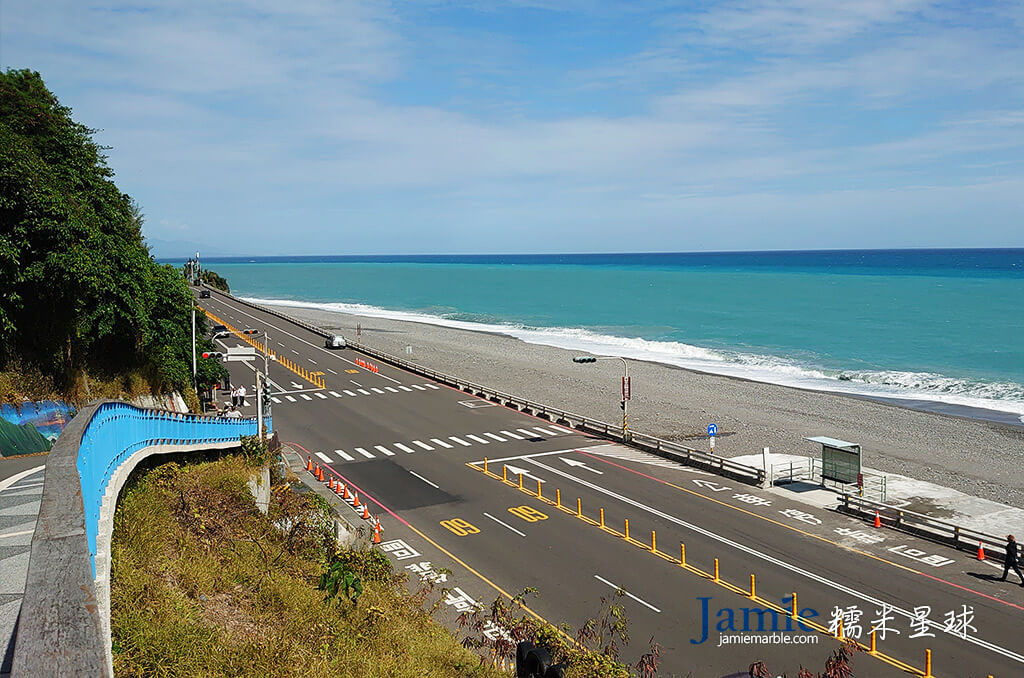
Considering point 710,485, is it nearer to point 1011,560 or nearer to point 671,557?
point 671,557

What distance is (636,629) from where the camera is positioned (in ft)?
63.4

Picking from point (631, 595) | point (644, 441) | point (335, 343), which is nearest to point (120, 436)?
point (631, 595)

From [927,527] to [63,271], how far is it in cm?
3188

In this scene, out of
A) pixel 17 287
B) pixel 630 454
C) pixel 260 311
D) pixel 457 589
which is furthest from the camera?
pixel 260 311

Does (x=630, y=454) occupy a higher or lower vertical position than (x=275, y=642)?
lower

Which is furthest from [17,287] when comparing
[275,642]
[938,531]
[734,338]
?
[734,338]

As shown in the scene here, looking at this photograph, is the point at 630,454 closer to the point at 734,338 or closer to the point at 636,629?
the point at 636,629

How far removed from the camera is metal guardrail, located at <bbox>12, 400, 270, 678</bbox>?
12.8 ft

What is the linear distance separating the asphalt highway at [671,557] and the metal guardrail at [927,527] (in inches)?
19.0

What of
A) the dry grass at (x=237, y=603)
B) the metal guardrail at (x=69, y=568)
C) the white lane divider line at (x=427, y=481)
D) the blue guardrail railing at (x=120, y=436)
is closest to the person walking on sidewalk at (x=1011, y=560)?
the dry grass at (x=237, y=603)

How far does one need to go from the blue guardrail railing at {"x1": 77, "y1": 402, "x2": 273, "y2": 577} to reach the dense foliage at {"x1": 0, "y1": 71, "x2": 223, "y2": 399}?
24.8ft

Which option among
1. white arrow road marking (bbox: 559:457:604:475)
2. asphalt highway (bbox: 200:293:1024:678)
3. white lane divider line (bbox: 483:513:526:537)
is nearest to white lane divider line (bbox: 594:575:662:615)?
asphalt highway (bbox: 200:293:1024:678)

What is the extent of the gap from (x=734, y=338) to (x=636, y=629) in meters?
85.3

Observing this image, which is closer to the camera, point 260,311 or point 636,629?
point 636,629
